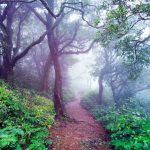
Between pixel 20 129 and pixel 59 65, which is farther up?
pixel 59 65

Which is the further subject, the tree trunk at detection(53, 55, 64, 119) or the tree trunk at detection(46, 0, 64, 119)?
the tree trunk at detection(46, 0, 64, 119)

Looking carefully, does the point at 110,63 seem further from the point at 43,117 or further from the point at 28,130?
the point at 28,130

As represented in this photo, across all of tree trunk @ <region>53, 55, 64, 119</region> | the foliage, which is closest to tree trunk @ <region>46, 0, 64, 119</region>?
tree trunk @ <region>53, 55, 64, 119</region>

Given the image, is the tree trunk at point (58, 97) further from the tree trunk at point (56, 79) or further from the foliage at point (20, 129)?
the foliage at point (20, 129)

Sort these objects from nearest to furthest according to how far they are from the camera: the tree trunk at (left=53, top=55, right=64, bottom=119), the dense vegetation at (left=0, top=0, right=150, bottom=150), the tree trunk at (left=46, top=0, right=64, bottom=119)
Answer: the dense vegetation at (left=0, top=0, right=150, bottom=150) < the tree trunk at (left=53, top=55, right=64, bottom=119) < the tree trunk at (left=46, top=0, right=64, bottom=119)

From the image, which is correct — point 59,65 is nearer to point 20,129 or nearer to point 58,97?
point 58,97

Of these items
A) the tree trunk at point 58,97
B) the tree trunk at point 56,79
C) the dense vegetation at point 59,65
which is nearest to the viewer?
the dense vegetation at point 59,65

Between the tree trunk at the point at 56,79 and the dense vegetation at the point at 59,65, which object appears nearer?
the dense vegetation at the point at 59,65

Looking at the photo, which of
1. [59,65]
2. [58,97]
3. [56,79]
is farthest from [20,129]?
[59,65]

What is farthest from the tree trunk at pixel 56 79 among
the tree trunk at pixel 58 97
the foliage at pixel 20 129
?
the foliage at pixel 20 129

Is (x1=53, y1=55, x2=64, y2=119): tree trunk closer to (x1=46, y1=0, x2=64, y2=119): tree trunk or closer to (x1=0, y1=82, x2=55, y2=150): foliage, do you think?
(x1=46, y1=0, x2=64, y2=119): tree trunk

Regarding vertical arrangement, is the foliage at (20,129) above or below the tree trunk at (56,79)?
below

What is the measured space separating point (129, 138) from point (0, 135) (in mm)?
5061

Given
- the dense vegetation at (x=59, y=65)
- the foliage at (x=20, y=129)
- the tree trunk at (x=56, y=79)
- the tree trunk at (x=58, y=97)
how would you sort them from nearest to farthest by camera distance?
the foliage at (x=20, y=129)
the dense vegetation at (x=59, y=65)
the tree trunk at (x=58, y=97)
the tree trunk at (x=56, y=79)
